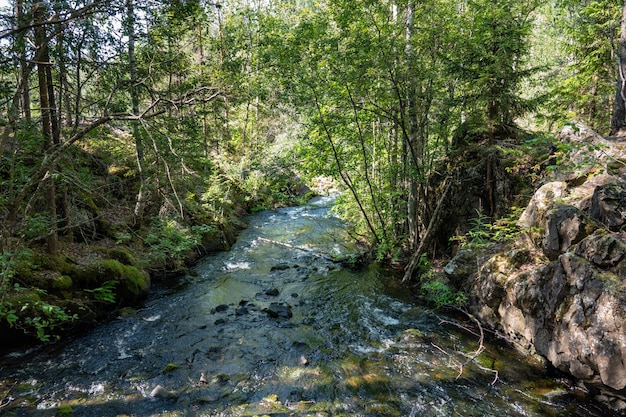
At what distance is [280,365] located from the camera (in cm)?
648

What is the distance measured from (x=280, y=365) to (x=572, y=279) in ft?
17.8

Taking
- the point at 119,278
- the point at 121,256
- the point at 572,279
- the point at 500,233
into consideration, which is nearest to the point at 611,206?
the point at 572,279

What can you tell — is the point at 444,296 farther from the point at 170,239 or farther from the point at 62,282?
the point at 62,282

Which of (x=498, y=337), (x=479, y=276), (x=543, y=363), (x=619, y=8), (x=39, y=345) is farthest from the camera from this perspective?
(x=619, y=8)

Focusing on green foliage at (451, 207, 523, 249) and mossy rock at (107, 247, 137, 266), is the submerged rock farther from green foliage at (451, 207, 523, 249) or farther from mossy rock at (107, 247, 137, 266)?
green foliage at (451, 207, 523, 249)

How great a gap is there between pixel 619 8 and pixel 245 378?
54.4ft

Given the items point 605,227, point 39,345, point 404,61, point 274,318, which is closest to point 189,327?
point 274,318

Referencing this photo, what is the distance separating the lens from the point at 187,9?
511cm

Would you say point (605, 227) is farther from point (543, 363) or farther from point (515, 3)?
point (515, 3)

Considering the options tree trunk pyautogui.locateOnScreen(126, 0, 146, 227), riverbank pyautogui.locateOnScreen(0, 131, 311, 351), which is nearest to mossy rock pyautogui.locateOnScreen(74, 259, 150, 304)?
riverbank pyautogui.locateOnScreen(0, 131, 311, 351)

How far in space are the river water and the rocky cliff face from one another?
25.7 inches

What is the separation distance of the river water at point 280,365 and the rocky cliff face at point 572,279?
652 mm

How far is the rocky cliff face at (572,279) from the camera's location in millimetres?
4871

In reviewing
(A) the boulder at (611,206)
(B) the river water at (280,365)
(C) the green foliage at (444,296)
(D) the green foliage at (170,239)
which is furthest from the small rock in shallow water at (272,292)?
(A) the boulder at (611,206)
